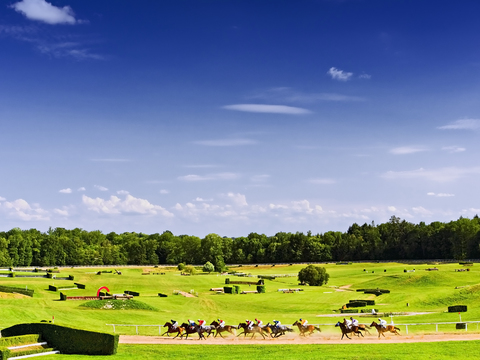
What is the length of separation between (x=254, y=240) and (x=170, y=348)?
147 meters

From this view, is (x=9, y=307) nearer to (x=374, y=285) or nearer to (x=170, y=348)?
(x=170, y=348)

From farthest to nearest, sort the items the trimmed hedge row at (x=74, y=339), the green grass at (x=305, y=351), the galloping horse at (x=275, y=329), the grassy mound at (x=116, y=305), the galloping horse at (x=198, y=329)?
the grassy mound at (x=116, y=305) < the galloping horse at (x=275, y=329) < the galloping horse at (x=198, y=329) < the trimmed hedge row at (x=74, y=339) < the green grass at (x=305, y=351)

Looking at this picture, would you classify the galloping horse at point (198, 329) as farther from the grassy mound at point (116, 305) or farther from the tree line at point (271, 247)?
the tree line at point (271, 247)

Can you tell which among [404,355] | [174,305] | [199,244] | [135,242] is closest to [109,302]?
[174,305]

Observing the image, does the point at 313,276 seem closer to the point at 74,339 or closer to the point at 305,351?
the point at 305,351

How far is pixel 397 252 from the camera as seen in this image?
170875mm

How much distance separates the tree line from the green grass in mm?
118003

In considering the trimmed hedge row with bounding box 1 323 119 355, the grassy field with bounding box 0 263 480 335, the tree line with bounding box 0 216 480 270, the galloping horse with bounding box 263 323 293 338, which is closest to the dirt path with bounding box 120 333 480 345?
the galloping horse with bounding box 263 323 293 338

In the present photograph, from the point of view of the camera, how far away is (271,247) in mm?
173625

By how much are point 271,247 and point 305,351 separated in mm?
145253

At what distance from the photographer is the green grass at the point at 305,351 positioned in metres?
27.0

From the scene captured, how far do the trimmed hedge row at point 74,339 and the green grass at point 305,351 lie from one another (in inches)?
34.7

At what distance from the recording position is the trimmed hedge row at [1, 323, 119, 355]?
28431 mm

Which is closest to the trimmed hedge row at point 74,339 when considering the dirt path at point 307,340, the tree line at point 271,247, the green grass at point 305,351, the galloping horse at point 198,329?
the green grass at point 305,351
